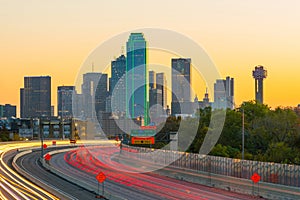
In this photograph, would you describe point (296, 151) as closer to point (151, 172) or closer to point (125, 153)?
point (151, 172)

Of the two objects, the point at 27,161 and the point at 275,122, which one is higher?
the point at 275,122

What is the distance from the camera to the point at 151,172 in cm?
8094

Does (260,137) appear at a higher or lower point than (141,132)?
lower

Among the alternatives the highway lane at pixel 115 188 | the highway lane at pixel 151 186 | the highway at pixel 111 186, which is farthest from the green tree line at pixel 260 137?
the highway lane at pixel 115 188

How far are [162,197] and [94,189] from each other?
25.2 ft

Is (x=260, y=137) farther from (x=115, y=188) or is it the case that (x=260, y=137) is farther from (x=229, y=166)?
(x=115, y=188)

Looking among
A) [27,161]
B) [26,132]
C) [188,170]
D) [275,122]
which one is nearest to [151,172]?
[188,170]

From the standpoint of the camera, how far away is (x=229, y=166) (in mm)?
63844

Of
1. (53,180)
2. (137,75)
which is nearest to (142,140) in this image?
(53,180)

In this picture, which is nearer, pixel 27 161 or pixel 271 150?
pixel 271 150

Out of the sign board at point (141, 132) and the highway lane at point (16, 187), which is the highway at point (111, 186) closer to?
the highway lane at point (16, 187)

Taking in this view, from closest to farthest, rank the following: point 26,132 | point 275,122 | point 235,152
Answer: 1. point 235,152
2. point 275,122
3. point 26,132

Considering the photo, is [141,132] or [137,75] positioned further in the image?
[137,75]

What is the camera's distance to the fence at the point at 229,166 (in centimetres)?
5350
